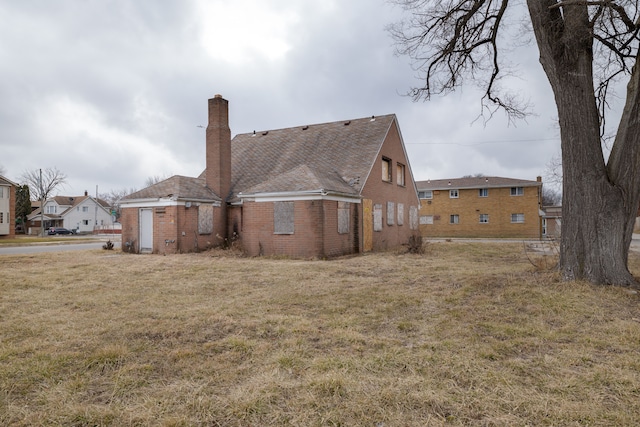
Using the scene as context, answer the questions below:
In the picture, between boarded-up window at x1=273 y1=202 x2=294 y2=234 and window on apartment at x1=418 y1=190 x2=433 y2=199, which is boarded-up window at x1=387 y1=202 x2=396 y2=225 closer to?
boarded-up window at x1=273 y1=202 x2=294 y2=234

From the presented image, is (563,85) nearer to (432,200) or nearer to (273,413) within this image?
(273,413)

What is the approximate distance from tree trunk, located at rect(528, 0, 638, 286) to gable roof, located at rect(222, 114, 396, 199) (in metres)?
8.96

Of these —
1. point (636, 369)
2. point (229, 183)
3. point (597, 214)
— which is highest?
point (229, 183)

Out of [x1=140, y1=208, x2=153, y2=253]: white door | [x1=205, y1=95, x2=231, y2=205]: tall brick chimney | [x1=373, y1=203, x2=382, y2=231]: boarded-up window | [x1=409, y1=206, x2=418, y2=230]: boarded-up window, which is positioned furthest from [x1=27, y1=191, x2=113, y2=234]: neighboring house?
[x1=373, y1=203, x2=382, y2=231]: boarded-up window

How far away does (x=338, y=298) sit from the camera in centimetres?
750

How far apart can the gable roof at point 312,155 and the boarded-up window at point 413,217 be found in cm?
599

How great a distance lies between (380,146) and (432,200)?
21951 mm

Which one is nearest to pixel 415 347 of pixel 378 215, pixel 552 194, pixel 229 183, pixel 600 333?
pixel 600 333

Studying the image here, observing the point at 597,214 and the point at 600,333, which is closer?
the point at 600,333

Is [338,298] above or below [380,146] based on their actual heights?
below

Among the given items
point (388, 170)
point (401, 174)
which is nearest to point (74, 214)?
point (401, 174)

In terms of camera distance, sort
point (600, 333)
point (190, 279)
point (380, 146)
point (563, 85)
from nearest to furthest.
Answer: point (600, 333) < point (563, 85) < point (190, 279) < point (380, 146)

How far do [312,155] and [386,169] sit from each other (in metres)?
4.01

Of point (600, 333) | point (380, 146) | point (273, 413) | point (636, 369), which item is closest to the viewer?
point (273, 413)
